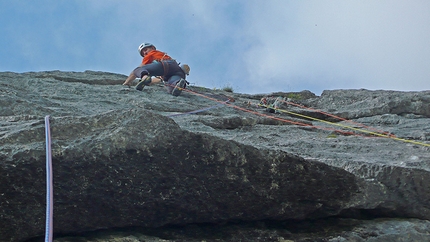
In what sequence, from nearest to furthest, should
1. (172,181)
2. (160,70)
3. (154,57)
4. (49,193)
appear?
Result: 1. (49,193)
2. (172,181)
3. (160,70)
4. (154,57)

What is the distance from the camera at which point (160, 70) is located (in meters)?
11.5

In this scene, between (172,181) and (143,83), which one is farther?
(143,83)

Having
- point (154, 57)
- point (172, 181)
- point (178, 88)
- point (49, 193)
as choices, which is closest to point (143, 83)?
point (178, 88)

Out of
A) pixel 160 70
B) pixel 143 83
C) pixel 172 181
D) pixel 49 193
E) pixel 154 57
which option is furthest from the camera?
pixel 154 57

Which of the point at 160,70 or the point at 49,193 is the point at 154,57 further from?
the point at 49,193

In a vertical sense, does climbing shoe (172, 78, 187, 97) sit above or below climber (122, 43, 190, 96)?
below

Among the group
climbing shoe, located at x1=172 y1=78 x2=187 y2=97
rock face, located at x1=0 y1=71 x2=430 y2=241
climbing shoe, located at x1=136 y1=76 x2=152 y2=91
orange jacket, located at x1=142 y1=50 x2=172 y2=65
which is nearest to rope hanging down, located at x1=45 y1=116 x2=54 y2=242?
rock face, located at x1=0 y1=71 x2=430 y2=241

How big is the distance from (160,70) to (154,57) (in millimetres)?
486

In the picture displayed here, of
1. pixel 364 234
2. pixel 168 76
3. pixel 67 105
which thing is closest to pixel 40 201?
pixel 364 234

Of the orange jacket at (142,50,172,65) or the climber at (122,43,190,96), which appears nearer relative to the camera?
the climber at (122,43,190,96)

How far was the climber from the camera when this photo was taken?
11.1 metres

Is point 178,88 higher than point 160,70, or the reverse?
point 160,70

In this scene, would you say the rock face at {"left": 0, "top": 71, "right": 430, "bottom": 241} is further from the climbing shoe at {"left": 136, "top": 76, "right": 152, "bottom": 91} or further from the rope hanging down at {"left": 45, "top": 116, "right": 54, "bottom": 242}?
the climbing shoe at {"left": 136, "top": 76, "right": 152, "bottom": 91}

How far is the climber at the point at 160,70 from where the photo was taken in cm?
1112
